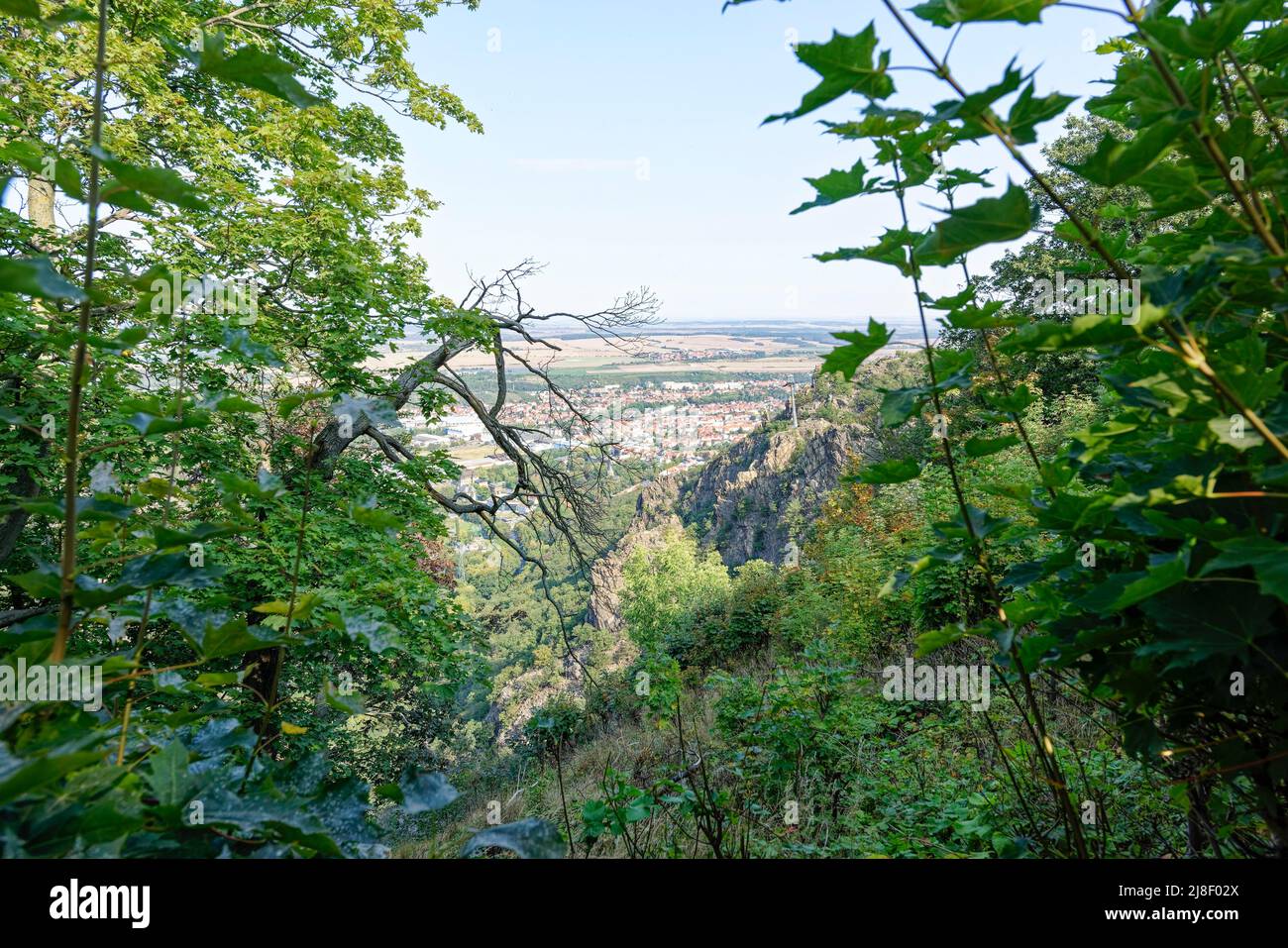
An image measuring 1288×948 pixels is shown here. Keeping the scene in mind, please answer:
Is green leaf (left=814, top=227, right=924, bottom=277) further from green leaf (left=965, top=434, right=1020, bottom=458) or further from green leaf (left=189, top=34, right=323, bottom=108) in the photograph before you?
green leaf (left=189, top=34, right=323, bottom=108)

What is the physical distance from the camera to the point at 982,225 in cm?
71

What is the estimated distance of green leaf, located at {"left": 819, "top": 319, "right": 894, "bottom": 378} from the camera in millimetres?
954

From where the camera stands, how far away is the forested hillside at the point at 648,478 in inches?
25.1

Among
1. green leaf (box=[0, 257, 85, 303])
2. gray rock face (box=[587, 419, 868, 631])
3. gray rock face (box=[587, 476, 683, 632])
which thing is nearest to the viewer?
green leaf (box=[0, 257, 85, 303])

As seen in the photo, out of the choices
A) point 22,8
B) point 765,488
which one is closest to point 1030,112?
point 22,8

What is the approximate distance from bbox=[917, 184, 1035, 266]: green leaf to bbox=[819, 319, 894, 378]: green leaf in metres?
0.21

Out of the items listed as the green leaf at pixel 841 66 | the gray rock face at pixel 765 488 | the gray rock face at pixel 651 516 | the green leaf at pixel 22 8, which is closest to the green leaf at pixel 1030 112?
the green leaf at pixel 841 66

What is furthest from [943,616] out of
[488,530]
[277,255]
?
[277,255]

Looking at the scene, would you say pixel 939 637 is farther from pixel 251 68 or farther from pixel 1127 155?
pixel 251 68

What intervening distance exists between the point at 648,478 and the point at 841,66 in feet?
26.0

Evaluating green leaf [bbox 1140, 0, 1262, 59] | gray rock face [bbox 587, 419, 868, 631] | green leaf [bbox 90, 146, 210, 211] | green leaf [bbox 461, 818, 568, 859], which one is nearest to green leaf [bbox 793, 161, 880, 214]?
green leaf [bbox 1140, 0, 1262, 59]

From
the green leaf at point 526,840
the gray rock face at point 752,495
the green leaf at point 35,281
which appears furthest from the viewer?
the gray rock face at point 752,495

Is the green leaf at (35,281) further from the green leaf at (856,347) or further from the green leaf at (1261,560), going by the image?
the green leaf at (1261,560)
